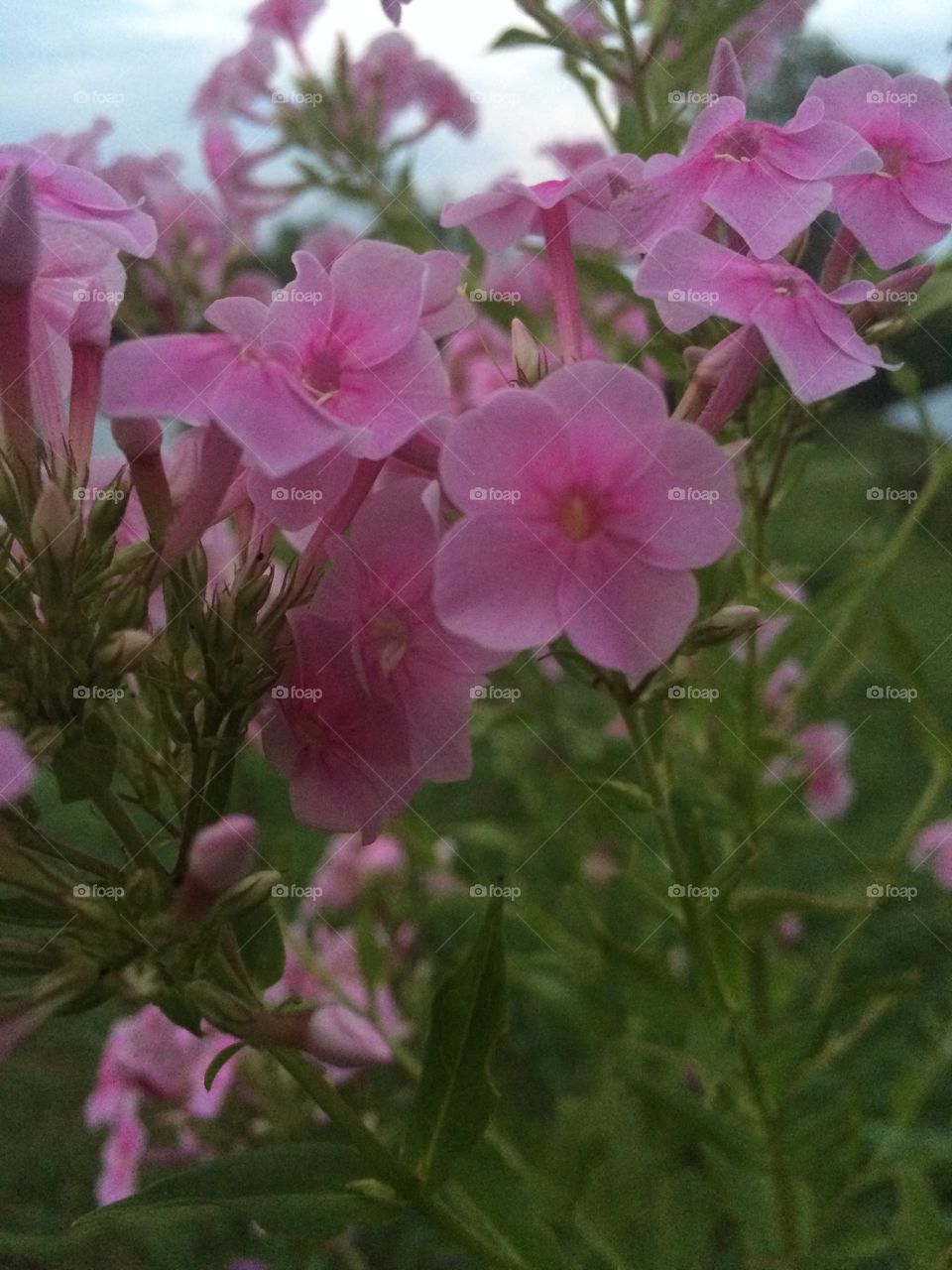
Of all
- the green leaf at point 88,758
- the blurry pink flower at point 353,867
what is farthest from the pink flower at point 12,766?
the blurry pink flower at point 353,867

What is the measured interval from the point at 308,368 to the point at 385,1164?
0.46 m

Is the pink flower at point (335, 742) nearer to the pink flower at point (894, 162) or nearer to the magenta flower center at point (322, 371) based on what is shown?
the magenta flower center at point (322, 371)

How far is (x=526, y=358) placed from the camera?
70 centimetres

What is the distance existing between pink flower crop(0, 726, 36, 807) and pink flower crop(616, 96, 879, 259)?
1.37 ft

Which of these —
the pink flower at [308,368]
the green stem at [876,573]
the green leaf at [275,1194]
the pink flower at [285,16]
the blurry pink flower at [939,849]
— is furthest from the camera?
the blurry pink flower at [939,849]

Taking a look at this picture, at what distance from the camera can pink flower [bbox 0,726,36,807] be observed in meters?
0.54

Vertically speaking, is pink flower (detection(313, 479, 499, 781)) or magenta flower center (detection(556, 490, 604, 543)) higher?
magenta flower center (detection(556, 490, 604, 543))

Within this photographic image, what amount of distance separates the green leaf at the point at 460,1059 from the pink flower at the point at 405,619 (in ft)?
0.46

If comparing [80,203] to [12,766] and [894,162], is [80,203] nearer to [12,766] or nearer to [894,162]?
[12,766]

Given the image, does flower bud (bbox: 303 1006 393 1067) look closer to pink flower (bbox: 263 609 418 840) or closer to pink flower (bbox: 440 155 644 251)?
pink flower (bbox: 263 609 418 840)

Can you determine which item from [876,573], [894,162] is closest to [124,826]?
[894,162]

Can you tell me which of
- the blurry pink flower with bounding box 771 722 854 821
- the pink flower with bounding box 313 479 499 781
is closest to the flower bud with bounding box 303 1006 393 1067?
the pink flower with bounding box 313 479 499 781

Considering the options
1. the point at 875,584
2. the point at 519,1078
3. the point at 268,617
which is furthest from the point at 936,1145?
the point at 519,1078

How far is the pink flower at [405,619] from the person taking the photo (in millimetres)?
577
